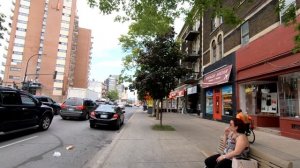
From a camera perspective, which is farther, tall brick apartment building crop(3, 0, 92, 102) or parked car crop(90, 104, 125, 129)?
tall brick apartment building crop(3, 0, 92, 102)

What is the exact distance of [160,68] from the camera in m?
14.9

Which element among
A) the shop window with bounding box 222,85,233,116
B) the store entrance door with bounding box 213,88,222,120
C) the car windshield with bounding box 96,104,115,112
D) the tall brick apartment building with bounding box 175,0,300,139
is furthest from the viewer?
the store entrance door with bounding box 213,88,222,120

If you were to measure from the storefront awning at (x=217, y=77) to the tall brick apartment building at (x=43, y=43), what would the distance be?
73.0m

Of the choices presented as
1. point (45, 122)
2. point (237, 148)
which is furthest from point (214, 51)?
point (237, 148)

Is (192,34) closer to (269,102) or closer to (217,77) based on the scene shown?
(217,77)

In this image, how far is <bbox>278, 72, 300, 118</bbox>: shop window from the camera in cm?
1219

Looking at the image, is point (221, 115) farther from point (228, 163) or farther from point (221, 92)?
point (228, 163)

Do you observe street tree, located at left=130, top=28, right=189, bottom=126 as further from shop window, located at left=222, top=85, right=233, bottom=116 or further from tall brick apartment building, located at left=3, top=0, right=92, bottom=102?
tall brick apartment building, located at left=3, top=0, right=92, bottom=102

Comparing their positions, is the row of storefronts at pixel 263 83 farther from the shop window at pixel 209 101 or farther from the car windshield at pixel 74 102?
the car windshield at pixel 74 102

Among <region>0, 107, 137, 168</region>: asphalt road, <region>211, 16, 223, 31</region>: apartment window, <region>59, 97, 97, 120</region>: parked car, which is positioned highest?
<region>211, 16, 223, 31</region>: apartment window

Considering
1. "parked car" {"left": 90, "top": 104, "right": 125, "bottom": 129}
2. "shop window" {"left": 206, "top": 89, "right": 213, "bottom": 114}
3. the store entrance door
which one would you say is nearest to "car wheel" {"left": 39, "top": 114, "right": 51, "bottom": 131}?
"parked car" {"left": 90, "top": 104, "right": 125, "bottom": 129}

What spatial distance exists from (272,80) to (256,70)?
111 centimetres

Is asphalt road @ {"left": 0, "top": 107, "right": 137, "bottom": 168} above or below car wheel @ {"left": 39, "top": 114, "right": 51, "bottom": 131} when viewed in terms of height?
below

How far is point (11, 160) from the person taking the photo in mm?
6684
